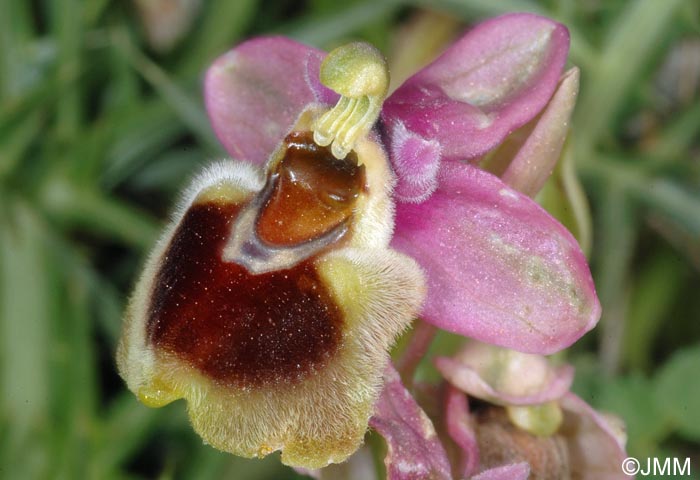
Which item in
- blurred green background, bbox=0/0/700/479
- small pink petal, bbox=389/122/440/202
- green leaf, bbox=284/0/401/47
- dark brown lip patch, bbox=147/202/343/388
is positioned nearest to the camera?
dark brown lip patch, bbox=147/202/343/388

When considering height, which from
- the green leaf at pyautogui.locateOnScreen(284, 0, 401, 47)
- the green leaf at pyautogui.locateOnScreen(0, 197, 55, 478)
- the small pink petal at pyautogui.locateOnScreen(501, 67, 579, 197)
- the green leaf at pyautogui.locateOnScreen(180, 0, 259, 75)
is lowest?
the green leaf at pyautogui.locateOnScreen(0, 197, 55, 478)

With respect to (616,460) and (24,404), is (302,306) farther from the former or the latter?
(24,404)

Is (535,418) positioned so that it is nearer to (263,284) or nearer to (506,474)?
(506,474)

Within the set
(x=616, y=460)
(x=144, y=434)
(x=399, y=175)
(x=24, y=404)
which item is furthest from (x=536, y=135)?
(x=24, y=404)

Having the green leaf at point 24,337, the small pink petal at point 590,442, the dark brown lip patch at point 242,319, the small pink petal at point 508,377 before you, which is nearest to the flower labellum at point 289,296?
the dark brown lip patch at point 242,319

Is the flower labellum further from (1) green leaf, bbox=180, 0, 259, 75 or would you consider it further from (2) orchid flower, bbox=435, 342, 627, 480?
(1) green leaf, bbox=180, 0, 259, 75

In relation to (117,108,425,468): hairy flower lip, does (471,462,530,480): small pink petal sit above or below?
below

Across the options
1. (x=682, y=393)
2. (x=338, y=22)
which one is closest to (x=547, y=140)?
(x=682, y=393)

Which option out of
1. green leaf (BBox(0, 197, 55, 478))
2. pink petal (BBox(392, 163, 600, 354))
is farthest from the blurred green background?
pink petal (BBox(392, 163, 600, 354))
